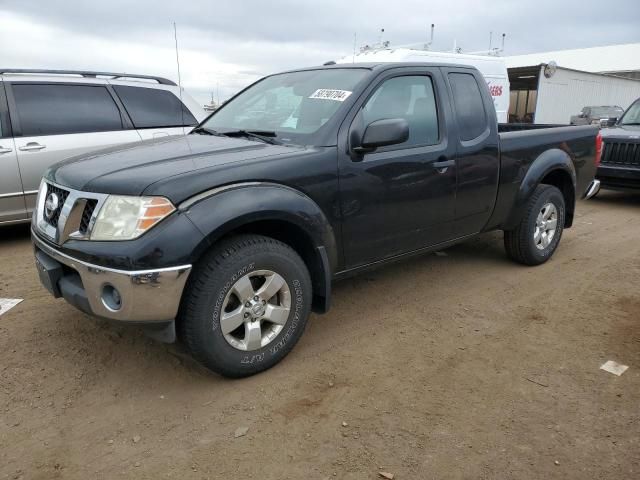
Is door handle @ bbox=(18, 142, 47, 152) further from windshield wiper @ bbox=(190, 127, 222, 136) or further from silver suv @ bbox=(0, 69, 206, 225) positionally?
windshield wiper @ bbox=(190, 127, 222, 136)

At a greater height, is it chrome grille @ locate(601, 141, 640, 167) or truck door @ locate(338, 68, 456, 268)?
truck door @ locate(338, 68, 456, 268)

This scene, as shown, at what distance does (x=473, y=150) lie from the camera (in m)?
3.95

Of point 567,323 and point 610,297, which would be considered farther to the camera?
point 610,297

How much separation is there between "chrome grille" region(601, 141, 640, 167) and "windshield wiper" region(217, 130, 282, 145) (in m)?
6.71

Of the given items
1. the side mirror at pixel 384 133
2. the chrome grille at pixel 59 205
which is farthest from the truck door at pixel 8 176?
the side mirror at pixel 384 133

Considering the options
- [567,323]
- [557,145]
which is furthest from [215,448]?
[557,145]

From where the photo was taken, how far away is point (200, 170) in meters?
2.68

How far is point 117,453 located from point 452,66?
349 cm

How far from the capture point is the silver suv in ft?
17.1

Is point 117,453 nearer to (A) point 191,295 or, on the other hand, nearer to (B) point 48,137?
(A) point 191,295

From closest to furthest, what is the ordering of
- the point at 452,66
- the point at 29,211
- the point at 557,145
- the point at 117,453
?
the point at 117,453 < the point at 452,66 < the point at 557,145 < the point at 29,211

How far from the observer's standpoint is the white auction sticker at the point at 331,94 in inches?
132

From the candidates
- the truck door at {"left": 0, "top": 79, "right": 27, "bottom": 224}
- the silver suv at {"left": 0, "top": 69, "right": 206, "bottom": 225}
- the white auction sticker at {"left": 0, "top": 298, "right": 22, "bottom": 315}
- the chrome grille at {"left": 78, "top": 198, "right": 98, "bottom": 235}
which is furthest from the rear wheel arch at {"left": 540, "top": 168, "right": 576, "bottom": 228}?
the truck door at {"left": 0, "top": 79, "right": 27, "bottom": 224}

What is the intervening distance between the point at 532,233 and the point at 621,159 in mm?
4392
